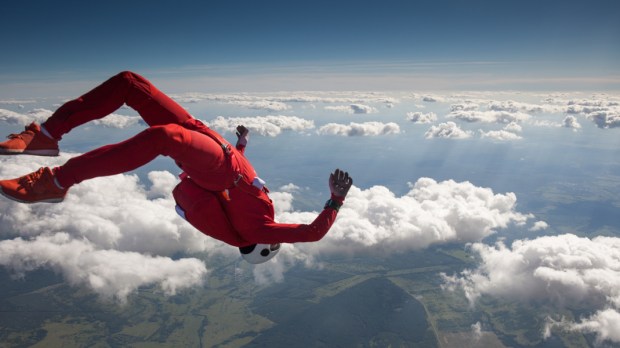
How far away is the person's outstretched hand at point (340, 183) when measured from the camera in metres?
4.12

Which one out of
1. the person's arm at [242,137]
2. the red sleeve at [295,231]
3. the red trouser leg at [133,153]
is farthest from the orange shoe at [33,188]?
the person's arm at [242,137]

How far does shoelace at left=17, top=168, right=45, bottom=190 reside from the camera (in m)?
3.13

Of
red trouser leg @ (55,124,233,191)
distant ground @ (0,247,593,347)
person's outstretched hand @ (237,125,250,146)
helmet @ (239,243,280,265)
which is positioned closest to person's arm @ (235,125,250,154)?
person's outstretched hand @ (237,125,250,146)

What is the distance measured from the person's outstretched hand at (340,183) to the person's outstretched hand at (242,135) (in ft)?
6.41

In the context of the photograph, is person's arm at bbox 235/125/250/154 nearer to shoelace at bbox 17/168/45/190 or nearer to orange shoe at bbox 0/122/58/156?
orange shoe at bbox 0/122/58/156

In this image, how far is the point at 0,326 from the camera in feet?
500

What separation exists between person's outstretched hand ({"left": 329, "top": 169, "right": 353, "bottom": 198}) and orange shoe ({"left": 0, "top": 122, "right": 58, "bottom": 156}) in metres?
3.03

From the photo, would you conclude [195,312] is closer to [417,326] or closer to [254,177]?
[417,326]

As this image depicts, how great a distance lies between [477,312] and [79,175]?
22600 centimetres

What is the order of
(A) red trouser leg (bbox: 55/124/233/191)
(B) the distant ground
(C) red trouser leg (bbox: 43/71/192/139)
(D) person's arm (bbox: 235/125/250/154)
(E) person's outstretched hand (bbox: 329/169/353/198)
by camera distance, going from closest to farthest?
(A) red trouser leg (bbox: 55/124/233/191) → (C) red trouser leg (bbox: 43/71/192/139) → (E) person's outstretched hand (bbox: 329/169/353/198) → (D) person's arm (bbox: 235/125/250/154) → (B) the distant ground

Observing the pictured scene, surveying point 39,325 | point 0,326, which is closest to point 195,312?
point 39,325

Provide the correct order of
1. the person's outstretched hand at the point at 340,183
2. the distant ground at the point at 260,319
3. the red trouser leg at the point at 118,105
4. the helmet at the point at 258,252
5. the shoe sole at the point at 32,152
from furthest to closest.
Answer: the distant ground at the point at 260,319 < the helmet at the point at 258,252 < the person's outstretched hand at the point at 340,183 < the red trouser leg at the point at 118,105 < the shoe sole at the point at 32,152

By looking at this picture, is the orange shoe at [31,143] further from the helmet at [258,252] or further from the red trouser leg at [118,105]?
the helmet at [258,252]

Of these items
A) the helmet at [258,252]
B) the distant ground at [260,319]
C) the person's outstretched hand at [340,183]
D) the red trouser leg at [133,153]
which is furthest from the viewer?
the distant ground at [260,319]
